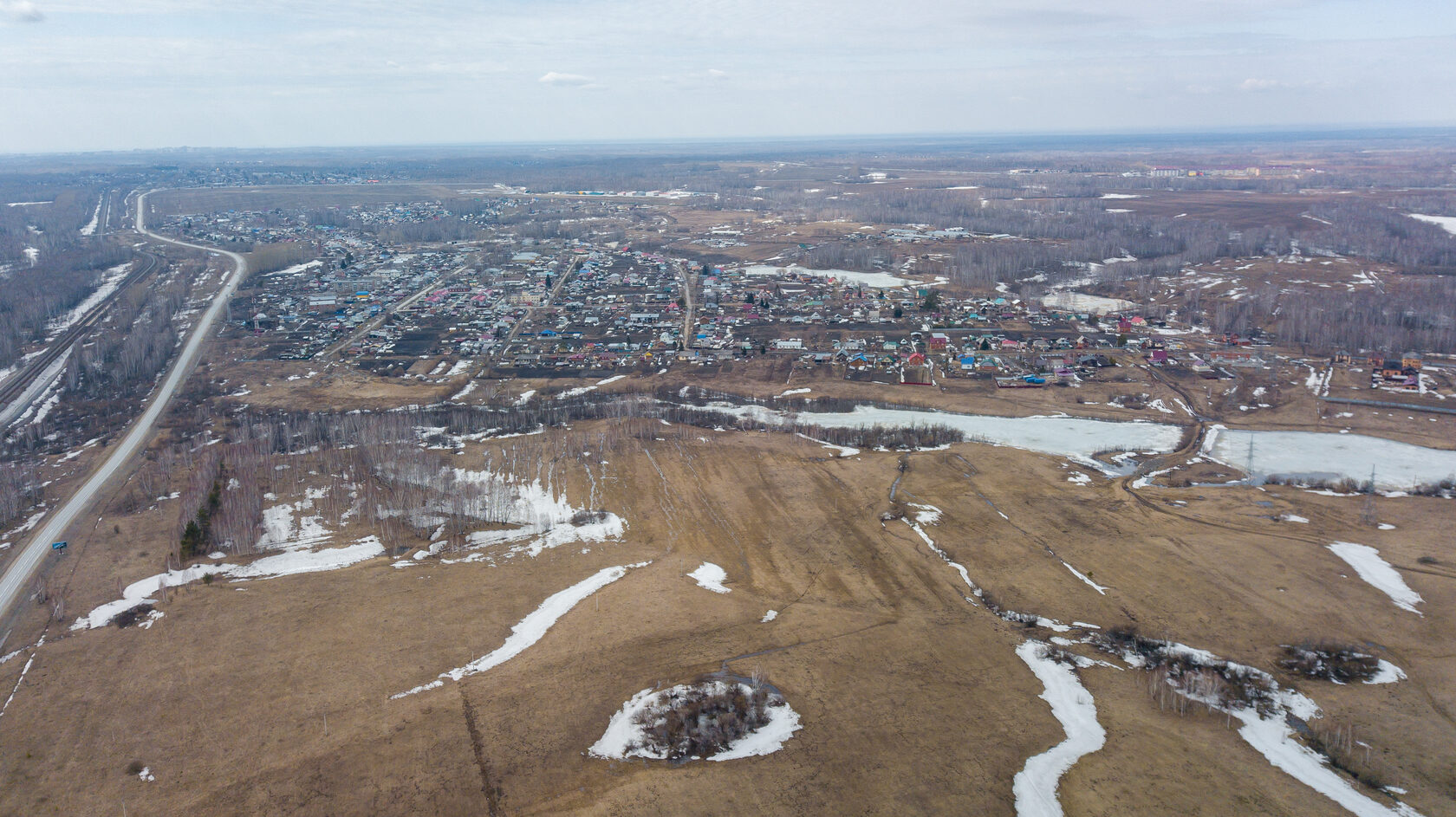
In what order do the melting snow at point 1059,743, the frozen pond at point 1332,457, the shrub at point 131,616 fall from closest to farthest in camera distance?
the melting snow at point 1059,743, the shrub at point 131,616, the frozen pond at point 1332,457

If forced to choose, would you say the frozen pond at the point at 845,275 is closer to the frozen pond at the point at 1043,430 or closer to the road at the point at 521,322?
the road at the point at 521,322

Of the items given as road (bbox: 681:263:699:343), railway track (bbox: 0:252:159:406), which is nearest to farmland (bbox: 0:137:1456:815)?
road (bbox: 681:263:699:343)

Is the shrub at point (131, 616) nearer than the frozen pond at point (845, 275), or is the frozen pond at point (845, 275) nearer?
the shrub at point (131, 616)

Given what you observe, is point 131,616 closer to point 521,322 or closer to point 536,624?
point 536,624

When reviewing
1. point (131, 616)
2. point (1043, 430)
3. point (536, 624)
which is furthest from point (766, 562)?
point (1043, 430)

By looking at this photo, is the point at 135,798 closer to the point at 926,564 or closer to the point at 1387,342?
the point at 926,564

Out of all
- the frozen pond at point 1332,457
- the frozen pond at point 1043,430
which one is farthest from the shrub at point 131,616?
the frozen pond at point 1332,457

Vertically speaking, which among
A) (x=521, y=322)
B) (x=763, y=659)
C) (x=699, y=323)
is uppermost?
(x=521, y=322)
